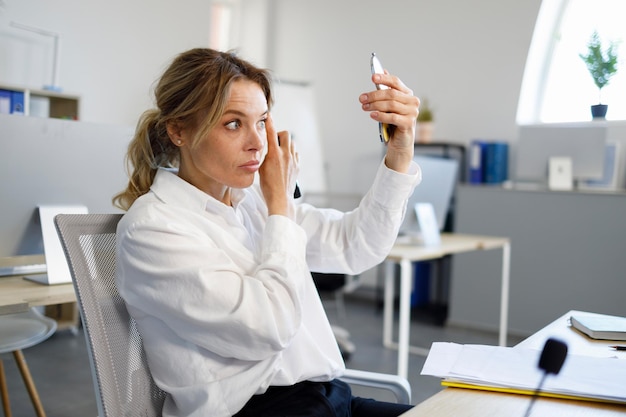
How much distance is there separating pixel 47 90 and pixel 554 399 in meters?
3.89

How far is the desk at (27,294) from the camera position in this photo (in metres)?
1.42

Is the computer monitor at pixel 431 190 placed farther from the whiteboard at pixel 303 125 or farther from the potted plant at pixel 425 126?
the whiteboard at pixel 303 125

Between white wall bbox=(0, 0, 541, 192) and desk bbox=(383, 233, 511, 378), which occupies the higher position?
white wall bbox=(0, 0, 541, 192)

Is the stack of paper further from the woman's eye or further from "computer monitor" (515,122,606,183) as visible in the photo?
"computer monitor" (515,122,606,183)

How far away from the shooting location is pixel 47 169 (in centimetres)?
169

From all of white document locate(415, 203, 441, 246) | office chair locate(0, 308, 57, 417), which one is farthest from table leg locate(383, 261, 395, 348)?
office chair locate(0, 308, 57, 417)

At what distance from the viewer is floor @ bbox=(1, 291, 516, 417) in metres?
2.93

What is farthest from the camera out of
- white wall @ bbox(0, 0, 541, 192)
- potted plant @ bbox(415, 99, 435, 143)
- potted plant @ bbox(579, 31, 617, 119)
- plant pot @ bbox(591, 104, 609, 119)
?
potted plant @ bbox(415, 99, 435, 143)

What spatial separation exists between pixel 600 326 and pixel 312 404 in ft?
2.06

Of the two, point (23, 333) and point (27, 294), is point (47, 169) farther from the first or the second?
point (23, 333)

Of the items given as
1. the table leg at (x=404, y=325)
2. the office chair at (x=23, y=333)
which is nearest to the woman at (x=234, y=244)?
the office chair at (x=23, y=333)

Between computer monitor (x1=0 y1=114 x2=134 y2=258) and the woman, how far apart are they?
447mm

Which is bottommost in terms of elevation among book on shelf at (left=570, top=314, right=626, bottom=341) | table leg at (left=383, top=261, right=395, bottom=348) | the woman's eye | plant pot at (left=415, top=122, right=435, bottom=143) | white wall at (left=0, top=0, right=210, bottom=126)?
table leg at (left=383, top=261, right=395, bottom=348)

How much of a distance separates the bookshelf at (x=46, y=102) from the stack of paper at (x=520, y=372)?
3523mm
